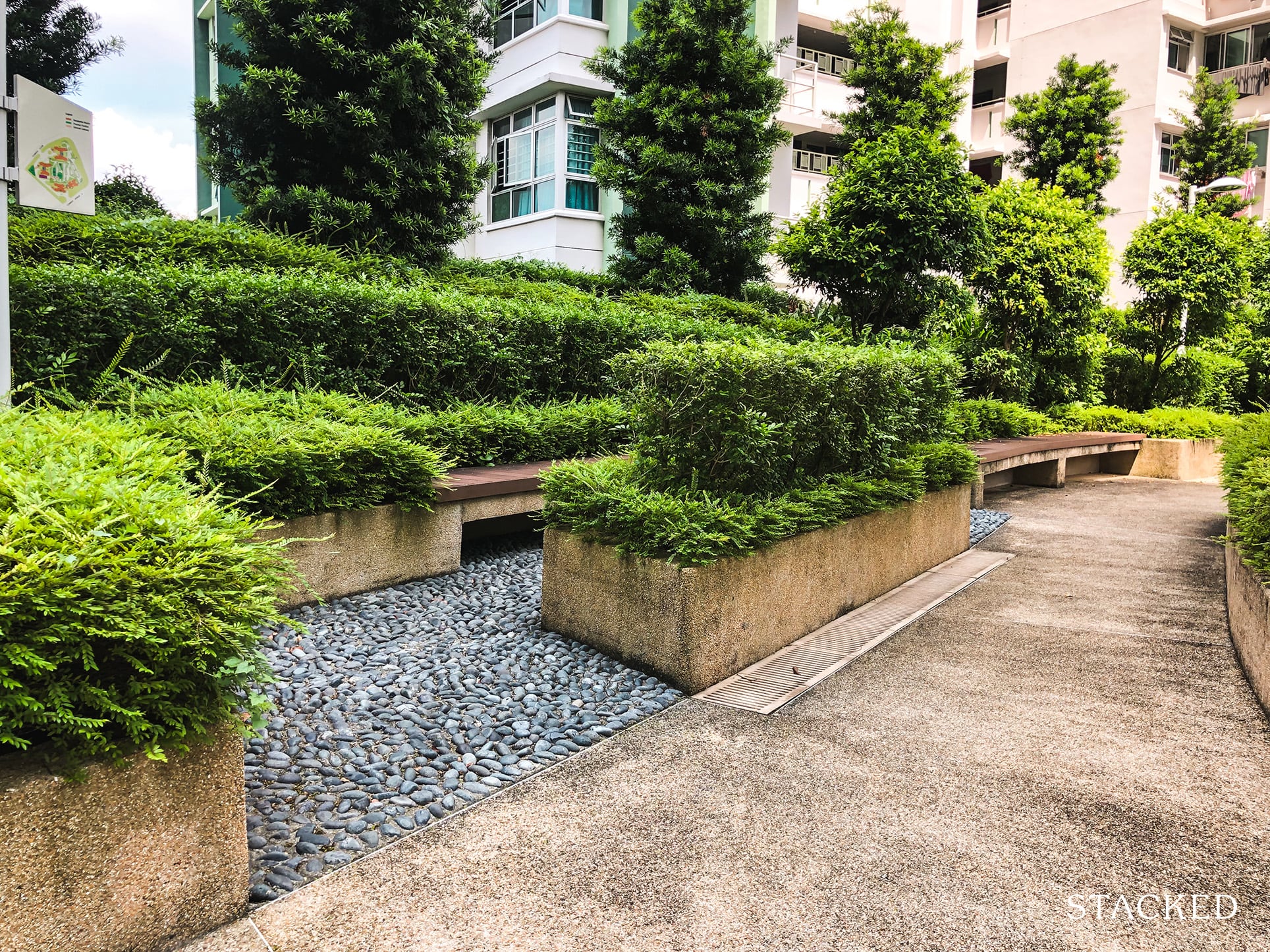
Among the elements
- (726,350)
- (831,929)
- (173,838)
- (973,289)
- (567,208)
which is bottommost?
(831,929)

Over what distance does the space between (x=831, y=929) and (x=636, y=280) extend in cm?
1228

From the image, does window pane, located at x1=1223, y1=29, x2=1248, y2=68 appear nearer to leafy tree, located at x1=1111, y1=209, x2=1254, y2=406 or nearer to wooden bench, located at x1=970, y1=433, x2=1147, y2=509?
leafy tree, located at x1=1111, y1=209, x2=1254, y2=406

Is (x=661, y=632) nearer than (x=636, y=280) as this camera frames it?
Yes

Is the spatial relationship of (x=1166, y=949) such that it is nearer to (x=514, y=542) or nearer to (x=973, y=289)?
(x=514, y=542)

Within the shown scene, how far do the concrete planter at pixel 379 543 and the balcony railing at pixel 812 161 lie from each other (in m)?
18.4

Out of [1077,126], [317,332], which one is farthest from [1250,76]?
[317,332]

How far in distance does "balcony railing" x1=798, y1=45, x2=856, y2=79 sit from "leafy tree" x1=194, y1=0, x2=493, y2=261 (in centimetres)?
1424

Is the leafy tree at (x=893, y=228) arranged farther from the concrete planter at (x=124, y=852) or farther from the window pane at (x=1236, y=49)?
the window pane at (x=1236, y=49)

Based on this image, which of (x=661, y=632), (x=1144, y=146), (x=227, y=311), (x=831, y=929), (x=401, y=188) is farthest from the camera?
(x=1144, y=146)

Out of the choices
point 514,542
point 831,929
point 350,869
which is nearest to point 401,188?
point 514,542

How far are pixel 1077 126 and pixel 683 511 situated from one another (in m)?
17.7

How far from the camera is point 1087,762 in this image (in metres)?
3.38

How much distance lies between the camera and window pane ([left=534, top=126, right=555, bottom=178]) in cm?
1734

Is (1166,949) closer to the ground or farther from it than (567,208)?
closer to the ground
